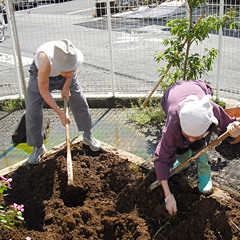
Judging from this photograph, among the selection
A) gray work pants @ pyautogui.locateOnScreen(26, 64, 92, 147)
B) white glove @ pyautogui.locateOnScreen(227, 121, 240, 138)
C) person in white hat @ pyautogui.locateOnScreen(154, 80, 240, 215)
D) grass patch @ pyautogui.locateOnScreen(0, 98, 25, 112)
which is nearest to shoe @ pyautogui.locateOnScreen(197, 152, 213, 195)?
person in white hat @ pyautogui.locateOnScreen(154, 80, 240, 215)

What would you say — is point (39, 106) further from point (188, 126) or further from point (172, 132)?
point (188, 126)

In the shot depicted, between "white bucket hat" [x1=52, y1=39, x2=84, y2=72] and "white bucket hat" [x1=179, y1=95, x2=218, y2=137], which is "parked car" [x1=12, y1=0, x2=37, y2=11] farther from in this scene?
"white bucket hat" [x1=179, y1=95, x2=218, y2=137]

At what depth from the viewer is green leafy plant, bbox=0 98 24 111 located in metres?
5.72

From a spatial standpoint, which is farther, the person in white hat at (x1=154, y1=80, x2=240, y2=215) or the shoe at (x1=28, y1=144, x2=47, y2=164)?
the shoe at (x1=28, y1=144, x2=47, y2=164)

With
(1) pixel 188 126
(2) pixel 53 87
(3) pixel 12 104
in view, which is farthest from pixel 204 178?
(3) pixel 12 104

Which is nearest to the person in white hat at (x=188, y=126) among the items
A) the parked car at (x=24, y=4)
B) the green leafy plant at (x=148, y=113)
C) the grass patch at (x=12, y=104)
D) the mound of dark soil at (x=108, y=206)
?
the mound of dark soil at (x=108, y=206)

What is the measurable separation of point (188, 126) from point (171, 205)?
2.62 feet

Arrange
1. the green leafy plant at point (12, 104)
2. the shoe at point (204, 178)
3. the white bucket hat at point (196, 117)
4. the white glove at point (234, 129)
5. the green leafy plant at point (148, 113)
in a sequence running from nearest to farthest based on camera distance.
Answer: the white bucket hat at point (196, 117)
the white glove at point (234, 129)
the shoe at point (204, 178)
the green leafy plant at point (148, 113)
the green leafy plant at point (12, 104)

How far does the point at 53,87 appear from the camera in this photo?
3775mm

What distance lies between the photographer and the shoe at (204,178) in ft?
10.3

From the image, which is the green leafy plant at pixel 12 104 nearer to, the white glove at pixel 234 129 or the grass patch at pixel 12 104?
the grass patch at pixel 12 104

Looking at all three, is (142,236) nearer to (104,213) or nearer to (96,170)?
(104,213)

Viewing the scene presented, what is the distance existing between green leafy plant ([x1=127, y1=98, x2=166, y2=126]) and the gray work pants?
3.83ft

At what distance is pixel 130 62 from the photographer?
8.34m
